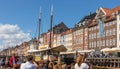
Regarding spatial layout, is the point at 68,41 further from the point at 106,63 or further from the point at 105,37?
the point at 106,63

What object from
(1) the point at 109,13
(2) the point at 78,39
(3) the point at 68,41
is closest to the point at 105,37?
(1) the point at 109,13

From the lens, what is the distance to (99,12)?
9319 centimetres

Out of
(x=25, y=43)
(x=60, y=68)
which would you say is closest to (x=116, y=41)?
(x=60, y=68)

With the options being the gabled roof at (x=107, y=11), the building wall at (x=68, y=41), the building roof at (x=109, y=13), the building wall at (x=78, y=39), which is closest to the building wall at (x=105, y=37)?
the building roof at (x=109, y=13)

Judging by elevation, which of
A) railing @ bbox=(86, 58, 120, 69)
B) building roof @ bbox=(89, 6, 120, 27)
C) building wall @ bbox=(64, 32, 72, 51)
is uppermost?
building roof @ bbox=(89, 6, 120, 27)

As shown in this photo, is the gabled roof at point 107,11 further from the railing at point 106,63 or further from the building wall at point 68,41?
the railing at point 106,63

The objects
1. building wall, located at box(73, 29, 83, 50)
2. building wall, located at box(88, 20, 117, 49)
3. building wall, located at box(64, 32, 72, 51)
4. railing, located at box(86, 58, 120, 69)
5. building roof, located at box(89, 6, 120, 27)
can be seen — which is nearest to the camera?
railing, located at box(86, 58, 120, 69)

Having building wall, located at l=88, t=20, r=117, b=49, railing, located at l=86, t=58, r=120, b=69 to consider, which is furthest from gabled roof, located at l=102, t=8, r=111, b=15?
railing, located at l=86, t=58, r=120, b=69

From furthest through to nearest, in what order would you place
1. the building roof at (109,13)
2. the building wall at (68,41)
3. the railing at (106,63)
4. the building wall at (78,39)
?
the building wall at (68,41), the building wall at (78,39), the building roof at (109,13), the railing at (106,63)

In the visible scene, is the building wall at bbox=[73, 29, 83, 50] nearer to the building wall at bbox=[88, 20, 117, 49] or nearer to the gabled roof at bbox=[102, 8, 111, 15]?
the building wall at bbox=[88, 20, 117, 49]

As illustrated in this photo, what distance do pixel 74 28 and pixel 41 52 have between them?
3039 inches

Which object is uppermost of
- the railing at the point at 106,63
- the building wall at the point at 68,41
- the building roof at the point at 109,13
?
the building roof at the point at 109,13

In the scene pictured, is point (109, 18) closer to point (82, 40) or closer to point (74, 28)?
point (82, 40)

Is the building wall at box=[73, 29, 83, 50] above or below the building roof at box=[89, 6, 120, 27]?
below
